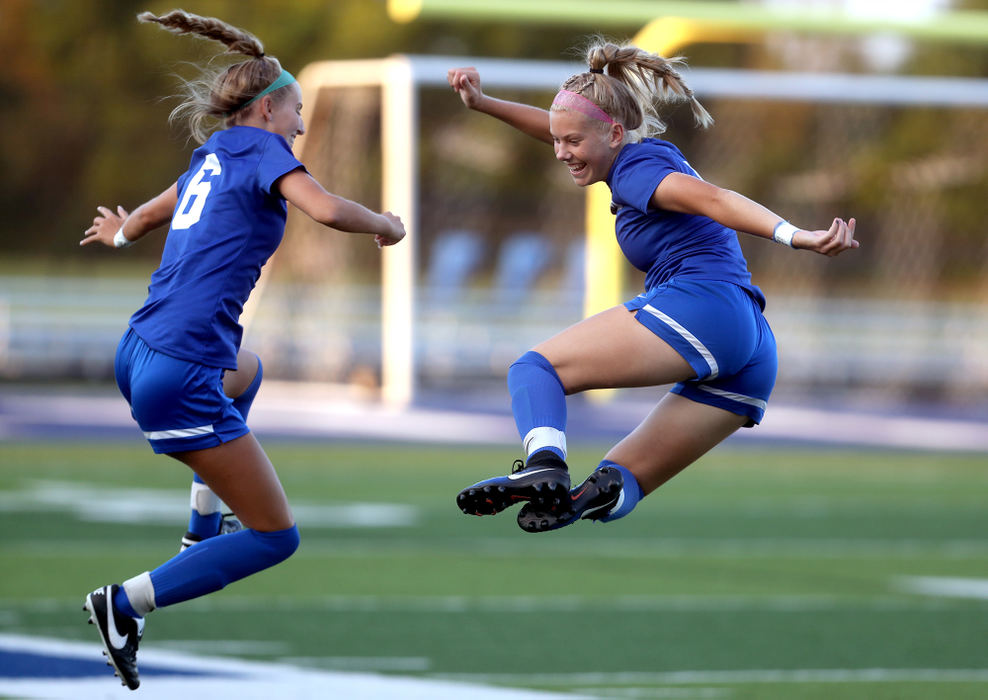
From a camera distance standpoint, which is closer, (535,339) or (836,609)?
(836,609)

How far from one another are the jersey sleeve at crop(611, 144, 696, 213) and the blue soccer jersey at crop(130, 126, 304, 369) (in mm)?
890

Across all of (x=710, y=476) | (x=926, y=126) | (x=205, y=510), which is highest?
(x=926, y=126)

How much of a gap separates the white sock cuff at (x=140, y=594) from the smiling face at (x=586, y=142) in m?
1.66

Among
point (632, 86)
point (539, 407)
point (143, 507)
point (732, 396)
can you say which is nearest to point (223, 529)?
point (539, 407)

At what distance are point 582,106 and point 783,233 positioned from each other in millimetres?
814

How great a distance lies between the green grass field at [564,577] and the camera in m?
6.83

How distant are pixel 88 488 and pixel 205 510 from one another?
7.61 meters

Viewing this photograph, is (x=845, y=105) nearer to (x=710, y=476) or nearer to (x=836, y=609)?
(x=710, y=476)

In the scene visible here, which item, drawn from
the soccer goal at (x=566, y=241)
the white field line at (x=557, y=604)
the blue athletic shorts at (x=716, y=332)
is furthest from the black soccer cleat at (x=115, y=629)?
the soccer goal at (x=566, y=241)

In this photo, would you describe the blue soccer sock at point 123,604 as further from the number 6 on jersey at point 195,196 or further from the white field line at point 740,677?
the white field line at point 740,677

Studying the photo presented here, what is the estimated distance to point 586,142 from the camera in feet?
15.1

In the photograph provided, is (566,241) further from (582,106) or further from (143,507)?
(582,106)

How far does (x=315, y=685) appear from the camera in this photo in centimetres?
611

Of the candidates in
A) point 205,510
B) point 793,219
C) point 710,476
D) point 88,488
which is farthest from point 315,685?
point 793,219
